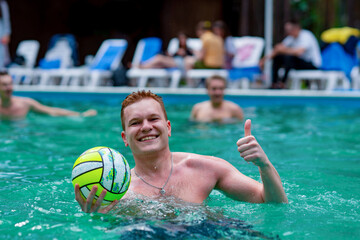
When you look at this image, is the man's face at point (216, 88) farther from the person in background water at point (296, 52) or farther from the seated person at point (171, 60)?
the seated person at point (171, 60)

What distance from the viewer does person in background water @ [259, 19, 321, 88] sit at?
11.9 metres

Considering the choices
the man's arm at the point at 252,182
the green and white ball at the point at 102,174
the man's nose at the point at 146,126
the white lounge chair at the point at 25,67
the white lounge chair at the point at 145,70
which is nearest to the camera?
the man's arm at the point at 252,182

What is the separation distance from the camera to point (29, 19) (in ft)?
63.4

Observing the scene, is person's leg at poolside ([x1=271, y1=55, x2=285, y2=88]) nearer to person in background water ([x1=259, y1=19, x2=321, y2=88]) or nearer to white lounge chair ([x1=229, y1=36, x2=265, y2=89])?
person in background water ([x1=259, y1=19, x2=321, y2=88])

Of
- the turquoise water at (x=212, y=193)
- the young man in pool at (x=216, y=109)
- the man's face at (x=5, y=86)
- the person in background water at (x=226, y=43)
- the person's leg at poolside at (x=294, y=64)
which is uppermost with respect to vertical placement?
the person in background water at (x=226, y=43)

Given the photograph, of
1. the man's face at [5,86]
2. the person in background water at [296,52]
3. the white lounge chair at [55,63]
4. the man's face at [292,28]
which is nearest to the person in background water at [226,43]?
the person in background water at [296,52]

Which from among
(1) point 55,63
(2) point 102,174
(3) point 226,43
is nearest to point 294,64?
(3) point 226,43

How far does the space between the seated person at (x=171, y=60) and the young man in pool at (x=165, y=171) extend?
33.4 feet

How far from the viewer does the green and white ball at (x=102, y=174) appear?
3.14 metres

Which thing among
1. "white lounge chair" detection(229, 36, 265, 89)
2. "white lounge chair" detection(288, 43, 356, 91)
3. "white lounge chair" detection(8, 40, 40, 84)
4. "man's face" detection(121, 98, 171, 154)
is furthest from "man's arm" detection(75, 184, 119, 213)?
"white lounge chair" detection(8, 40, 40, 84)

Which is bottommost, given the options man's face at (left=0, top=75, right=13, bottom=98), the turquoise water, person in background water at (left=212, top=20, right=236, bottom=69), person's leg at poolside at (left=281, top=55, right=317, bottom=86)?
the turquoise water

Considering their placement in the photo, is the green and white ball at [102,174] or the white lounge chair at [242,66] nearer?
the green and white ball at [102,174]

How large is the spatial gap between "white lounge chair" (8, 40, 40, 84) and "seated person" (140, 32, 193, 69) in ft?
11.9

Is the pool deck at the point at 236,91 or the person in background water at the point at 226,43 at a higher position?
the person in background water at the point at 226,43
